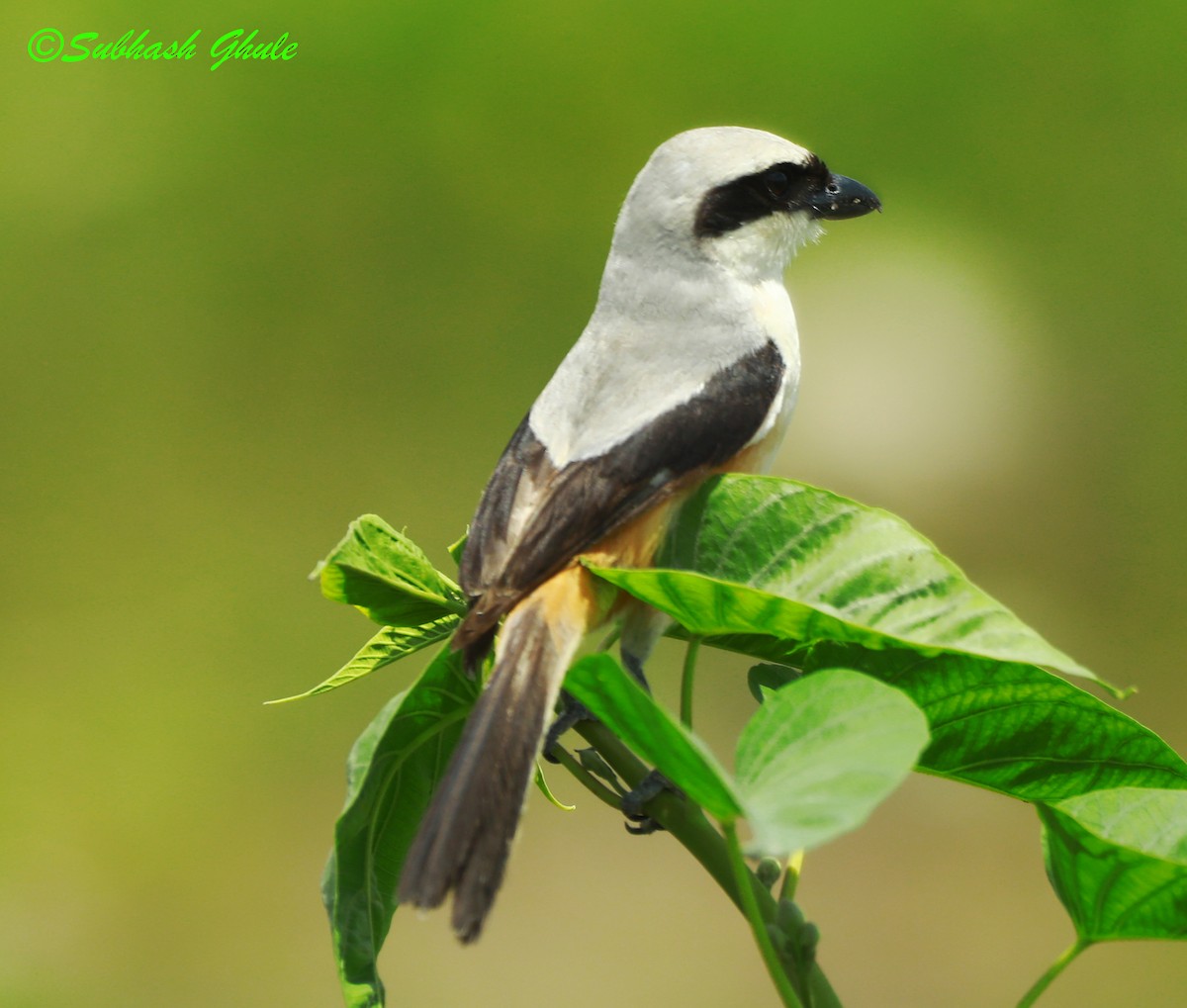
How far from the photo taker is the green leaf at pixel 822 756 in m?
0.53

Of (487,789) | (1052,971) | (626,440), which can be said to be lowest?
(1052,971)

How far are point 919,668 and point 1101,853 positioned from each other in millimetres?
145

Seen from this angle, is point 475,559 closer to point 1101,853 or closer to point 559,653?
point 559,653

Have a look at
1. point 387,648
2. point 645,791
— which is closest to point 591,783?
point 645,791

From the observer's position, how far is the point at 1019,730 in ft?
2.53

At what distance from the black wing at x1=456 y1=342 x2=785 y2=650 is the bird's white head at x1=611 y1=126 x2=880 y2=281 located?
225 millimetres

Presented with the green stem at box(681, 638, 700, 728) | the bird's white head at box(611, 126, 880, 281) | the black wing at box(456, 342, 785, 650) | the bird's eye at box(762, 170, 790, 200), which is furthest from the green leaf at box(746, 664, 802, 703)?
the bird's eye at box(762, 170, 790, 200)

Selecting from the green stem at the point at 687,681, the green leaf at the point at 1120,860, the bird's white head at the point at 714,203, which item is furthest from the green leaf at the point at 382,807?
the bird's white head at the point at 714,203

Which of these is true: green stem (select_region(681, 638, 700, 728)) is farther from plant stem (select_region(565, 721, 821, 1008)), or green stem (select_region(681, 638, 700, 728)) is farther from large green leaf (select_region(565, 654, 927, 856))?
large green leaf (select_region(565, 654, 927, 856))

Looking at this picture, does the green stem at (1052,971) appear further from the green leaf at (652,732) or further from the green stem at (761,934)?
the green leaf at (652,732)

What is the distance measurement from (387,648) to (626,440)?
361 mm

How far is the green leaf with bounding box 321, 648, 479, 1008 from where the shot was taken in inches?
30.5

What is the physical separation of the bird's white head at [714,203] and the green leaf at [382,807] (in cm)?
75

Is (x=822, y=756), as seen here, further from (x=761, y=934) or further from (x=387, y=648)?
(x=387, y=648)
